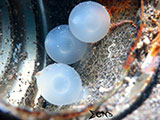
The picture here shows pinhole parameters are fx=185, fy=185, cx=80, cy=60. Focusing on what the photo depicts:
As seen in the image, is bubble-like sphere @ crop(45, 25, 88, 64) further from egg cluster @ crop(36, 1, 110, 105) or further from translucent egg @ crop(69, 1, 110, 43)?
translucent egg @ crop(69, 1, 110, 43)

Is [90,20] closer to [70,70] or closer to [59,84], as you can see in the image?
[70,70]

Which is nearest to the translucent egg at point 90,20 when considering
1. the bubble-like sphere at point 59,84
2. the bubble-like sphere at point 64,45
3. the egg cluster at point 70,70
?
the egg cluster at point 70,70

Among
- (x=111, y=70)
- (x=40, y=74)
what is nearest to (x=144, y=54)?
(x=111, y=70)

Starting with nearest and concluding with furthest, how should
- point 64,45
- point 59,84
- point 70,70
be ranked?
point 59,84
point 70,70
point 64,45

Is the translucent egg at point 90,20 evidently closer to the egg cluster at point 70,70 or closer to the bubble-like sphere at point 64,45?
the egg cluster at point 70,70

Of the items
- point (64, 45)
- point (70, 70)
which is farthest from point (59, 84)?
point (64, 45)

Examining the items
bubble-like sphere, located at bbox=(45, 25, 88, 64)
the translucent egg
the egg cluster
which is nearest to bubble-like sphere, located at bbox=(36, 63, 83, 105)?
the egg cluster
